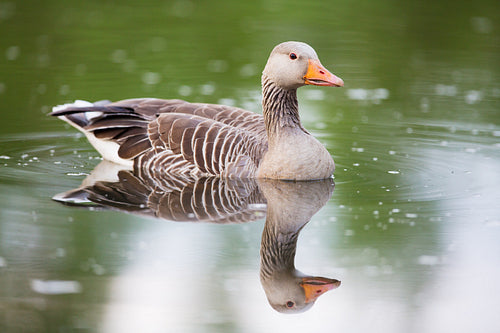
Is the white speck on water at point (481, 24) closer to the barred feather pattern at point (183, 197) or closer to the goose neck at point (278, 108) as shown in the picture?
the goose neck at point (278, 108)

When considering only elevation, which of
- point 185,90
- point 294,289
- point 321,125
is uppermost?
point 185,90

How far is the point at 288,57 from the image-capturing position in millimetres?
9828

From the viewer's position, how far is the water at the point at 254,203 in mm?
6461

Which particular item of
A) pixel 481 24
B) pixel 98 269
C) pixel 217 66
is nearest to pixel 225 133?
pixel 98 269

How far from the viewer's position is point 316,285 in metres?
6.73

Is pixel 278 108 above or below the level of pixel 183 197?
above

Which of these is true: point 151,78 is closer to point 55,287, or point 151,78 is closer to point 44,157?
point 44,157

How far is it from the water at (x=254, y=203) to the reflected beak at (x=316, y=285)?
0.06 metres

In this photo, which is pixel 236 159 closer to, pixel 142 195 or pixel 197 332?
pixel 142 195

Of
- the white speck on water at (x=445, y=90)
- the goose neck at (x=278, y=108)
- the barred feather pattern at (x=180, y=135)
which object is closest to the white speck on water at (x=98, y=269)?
the barred feather pattern at (x=180, y=135)

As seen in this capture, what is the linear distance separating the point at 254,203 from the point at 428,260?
2249mm

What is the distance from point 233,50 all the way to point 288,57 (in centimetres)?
777

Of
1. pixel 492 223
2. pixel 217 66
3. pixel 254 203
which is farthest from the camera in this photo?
pixel 217 66

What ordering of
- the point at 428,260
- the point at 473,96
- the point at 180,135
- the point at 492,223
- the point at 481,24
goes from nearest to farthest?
1. the point at 428,260
2. the point at 492,223
3. the point at 180,135
4. the point at 473,96
5. the point at 481,24
